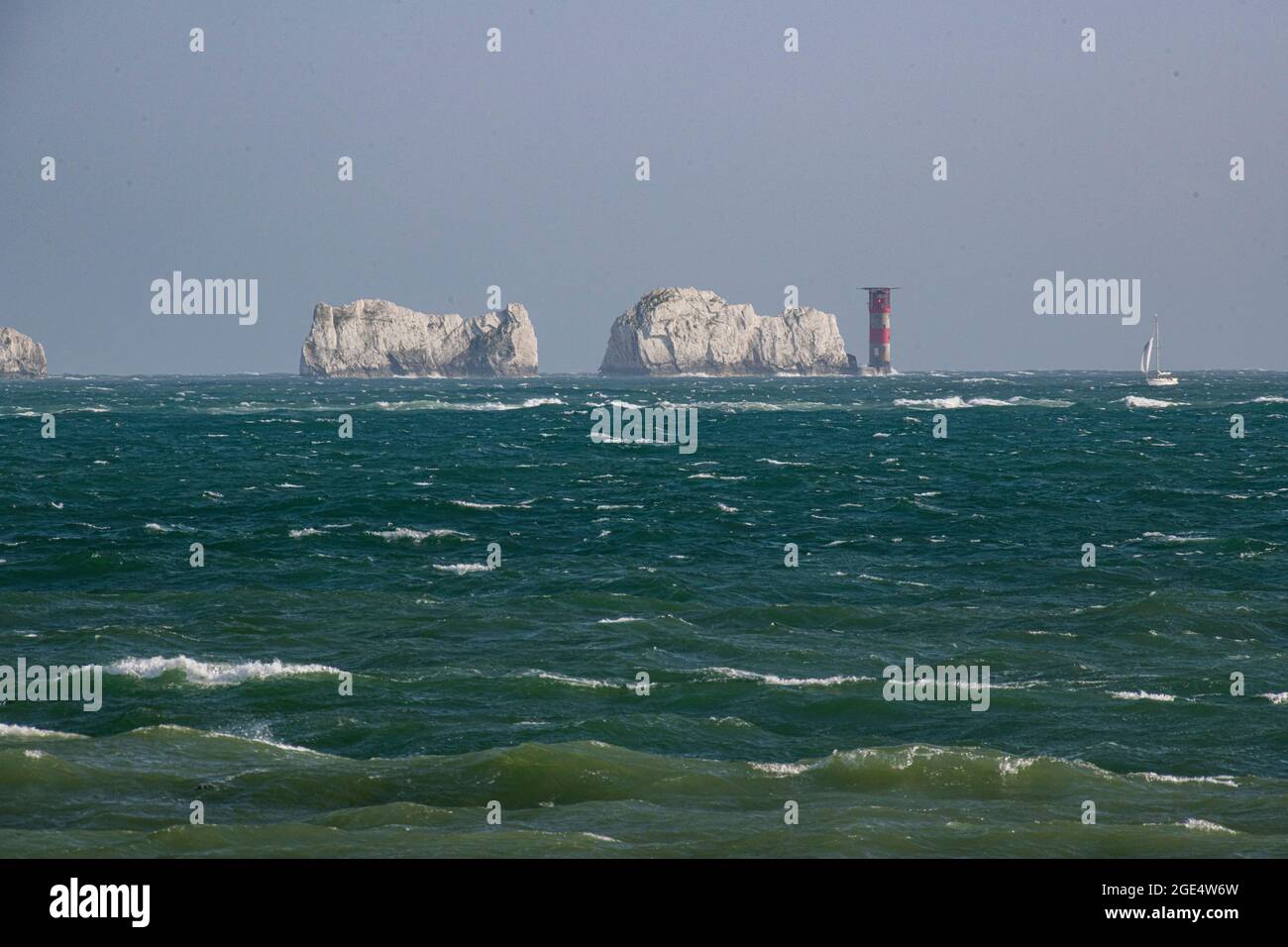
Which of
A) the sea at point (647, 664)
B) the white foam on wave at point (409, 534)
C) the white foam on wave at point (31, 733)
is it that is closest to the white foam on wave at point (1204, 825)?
the sea at point (647, 664)

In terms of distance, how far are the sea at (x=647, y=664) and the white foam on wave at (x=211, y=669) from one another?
0.42 ft

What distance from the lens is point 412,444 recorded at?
87312 mm

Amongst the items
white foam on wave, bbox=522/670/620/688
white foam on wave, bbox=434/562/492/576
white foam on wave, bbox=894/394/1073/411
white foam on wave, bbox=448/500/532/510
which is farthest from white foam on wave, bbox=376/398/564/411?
white foam on wave, bbox=522/670/620/688

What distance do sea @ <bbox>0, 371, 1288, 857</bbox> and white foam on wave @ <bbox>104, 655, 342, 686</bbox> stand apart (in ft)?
0.42

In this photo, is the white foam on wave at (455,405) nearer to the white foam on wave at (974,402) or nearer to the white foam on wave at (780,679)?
→ the white foam on wave at (974,402)

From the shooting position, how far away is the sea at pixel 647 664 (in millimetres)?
17062

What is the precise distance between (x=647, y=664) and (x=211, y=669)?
8189 mm

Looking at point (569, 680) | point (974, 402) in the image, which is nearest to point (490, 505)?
point (569, 680)

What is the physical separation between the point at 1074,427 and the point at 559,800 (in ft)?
284

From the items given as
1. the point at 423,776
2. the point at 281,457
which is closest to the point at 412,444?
the point at 281,457

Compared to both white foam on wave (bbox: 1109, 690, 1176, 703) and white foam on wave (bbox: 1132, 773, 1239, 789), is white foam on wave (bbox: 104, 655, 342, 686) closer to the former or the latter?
white foam on wave (bbox: 1109, 690, 1176, 703)

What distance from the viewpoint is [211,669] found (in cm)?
2548

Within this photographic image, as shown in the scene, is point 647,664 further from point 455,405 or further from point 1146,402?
point 1146,402

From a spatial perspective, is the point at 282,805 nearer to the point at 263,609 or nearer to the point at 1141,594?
the point at 263,609
